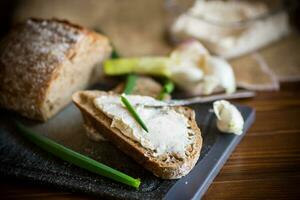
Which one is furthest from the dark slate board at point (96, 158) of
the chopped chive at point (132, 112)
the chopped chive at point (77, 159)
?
the chopped chive at point (132, 112)

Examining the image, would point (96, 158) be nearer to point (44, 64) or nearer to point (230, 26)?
point (44, 64)

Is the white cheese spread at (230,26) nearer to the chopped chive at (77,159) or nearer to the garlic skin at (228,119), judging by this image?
the garlic skin at (228,119)

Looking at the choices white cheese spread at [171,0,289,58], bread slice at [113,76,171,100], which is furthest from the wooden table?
white cheese spread at [171,0,289,58]

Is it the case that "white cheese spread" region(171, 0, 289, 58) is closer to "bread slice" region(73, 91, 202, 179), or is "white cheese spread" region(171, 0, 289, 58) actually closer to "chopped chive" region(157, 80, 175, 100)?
"chopped chive" region(157, 80, 175, 100)

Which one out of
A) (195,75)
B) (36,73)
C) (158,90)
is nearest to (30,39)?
(36,73)

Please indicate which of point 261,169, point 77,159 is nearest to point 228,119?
point 261,169

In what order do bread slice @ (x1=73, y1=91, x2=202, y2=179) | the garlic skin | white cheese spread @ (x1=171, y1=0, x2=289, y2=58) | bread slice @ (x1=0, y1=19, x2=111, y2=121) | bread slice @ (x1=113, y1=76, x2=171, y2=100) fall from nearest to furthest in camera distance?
1. bread slice @ (x1=73, y1=91, x2=202, y2=179)
2. the garlic skin
3. bread slice @ (x1=0, y1=19, x2=111, y2=121)
4. bread slice @ (x1=113, y1=76, x2=171, y2=100)
5. white cheese spread @ (x1=171, y1=0, x2=289, y2=58)
